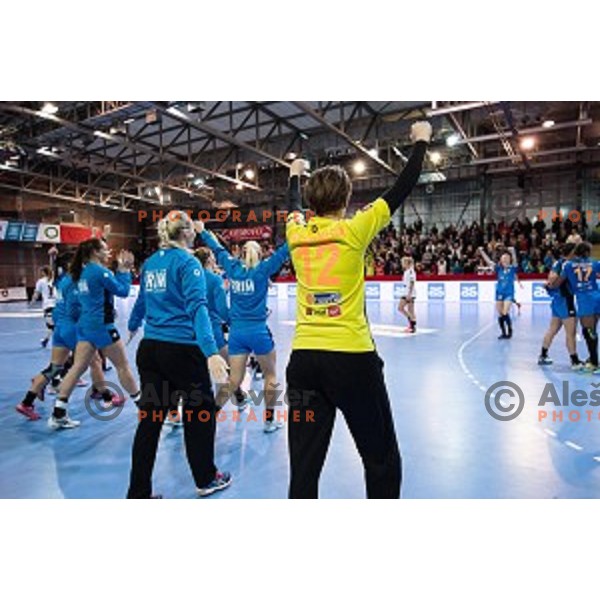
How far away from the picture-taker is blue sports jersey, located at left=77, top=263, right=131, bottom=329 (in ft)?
13.3

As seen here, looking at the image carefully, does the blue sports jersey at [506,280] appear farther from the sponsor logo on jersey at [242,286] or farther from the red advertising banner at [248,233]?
the red advertising banner at [248,233]

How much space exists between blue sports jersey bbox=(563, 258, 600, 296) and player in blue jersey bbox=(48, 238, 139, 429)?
5.23 m

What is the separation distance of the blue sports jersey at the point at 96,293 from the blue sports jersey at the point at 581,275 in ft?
17.2

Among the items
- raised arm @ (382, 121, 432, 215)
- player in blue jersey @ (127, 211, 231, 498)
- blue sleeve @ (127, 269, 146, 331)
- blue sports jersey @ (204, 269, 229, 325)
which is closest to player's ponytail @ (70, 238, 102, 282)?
blue sports jersey @ (204, 269, 229, 325)

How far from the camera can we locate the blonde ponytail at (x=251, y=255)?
3.90 meters

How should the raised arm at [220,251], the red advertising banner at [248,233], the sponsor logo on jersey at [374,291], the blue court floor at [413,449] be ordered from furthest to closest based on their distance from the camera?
the red advertising banner at [248,233], the sponsor logo on jersey at [374,291], the raised arm at [220,251], the blue court floor at [413,449]

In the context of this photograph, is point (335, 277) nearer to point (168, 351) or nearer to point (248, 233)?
point (168, 351)

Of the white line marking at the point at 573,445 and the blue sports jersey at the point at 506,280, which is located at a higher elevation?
the blue sports jersey at the point at 506,280

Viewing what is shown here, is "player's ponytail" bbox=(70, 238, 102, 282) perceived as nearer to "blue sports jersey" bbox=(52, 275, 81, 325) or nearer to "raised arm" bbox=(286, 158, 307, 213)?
"blue sports jersey" bbox=(52, 275, 81, 325)

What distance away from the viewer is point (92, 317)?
411 centimetres

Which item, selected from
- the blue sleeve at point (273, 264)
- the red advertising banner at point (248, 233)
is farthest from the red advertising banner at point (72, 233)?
the blue sleeve at point (273, 264)

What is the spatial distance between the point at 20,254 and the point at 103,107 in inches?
662
